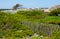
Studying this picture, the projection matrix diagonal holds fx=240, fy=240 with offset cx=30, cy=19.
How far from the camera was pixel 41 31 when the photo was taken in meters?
16.0

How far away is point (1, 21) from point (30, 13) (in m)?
9.32

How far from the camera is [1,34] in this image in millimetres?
15266

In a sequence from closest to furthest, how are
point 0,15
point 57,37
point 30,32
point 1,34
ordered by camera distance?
point 57,37, point 1,34, point 30,32, point 0,15

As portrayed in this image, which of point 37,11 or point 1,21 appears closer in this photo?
point 1,21

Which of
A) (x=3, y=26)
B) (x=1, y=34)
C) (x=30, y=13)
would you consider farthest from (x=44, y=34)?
(x=30, y=13)

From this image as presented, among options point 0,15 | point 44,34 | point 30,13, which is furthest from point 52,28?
point 30,13

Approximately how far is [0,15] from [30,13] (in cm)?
726

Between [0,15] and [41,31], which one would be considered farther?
[0,15]

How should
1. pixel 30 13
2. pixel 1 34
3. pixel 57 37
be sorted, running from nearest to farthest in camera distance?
pixel 57 37 → pixel 1 34 → pixel 30 13

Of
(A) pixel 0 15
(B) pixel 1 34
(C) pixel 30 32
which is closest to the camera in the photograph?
(B) pixel 1 34

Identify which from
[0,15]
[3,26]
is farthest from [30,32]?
[0,15]

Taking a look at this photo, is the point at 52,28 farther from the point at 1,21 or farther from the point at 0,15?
the point at 0,15

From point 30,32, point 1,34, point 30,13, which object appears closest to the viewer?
point 1,34

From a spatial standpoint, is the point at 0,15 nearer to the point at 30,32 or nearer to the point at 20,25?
the point at 20,25
